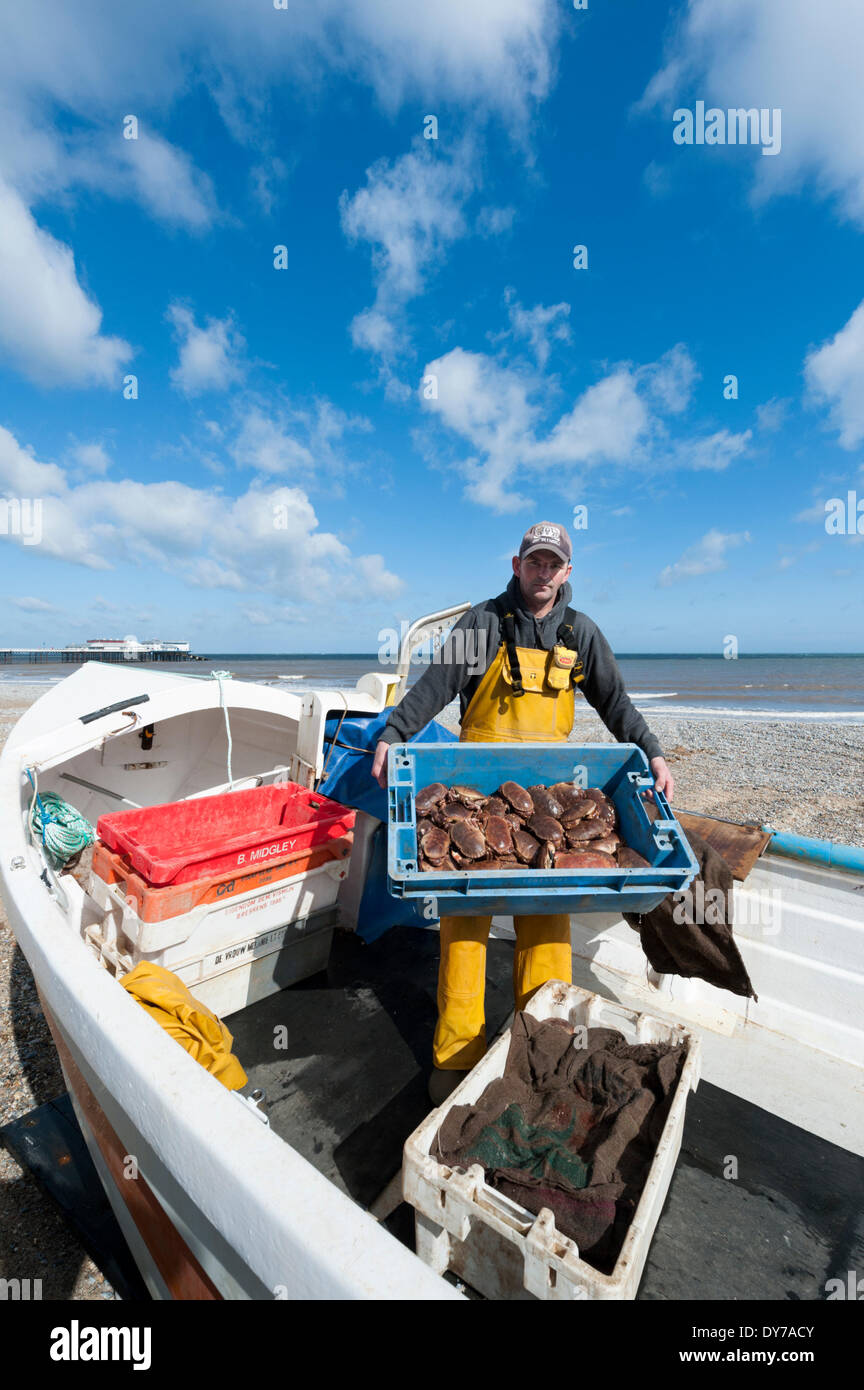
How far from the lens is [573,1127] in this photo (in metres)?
1.80

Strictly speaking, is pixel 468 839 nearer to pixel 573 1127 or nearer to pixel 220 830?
pixel 573 1127

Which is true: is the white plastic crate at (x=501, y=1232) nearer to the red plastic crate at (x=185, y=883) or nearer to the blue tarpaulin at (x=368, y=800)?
the red plastic crate at (x=185, y=883)

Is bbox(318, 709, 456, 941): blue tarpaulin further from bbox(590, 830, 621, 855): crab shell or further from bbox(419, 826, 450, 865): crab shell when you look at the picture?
bbox(590, 830, 621, 855): crab shell

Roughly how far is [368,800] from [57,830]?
162 centimetres

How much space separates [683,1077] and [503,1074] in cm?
58

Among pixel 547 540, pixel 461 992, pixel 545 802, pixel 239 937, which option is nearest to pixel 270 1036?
pixel 239 937

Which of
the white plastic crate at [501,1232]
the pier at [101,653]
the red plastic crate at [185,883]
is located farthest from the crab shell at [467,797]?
the pier at [101,653]

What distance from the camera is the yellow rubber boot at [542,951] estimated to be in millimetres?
2445

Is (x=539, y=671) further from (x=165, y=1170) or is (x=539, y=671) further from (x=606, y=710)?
(x=165, y=1170)

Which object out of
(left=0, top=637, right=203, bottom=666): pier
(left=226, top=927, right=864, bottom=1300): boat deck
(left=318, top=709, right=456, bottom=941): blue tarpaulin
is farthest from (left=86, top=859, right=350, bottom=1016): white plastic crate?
(left=0, top=637, right=203, bottom=666): pier

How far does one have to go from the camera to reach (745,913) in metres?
3.02

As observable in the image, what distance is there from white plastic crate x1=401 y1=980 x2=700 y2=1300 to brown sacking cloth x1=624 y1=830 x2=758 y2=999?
0.93 metres
